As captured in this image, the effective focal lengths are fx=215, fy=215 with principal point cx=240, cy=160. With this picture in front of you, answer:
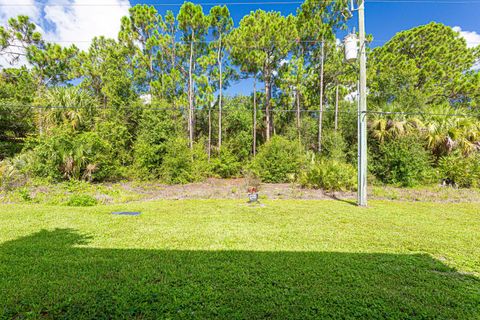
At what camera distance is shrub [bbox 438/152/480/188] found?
8.54 m

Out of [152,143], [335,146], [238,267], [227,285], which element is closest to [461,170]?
[335,146]

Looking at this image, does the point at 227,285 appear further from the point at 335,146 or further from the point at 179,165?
the point at 335,146

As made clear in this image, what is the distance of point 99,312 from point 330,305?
2.01 m

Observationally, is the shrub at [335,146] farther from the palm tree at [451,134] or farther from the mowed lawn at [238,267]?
the mowed lawn at [238,267]

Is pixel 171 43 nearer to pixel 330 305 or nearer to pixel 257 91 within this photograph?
pixel 257 91

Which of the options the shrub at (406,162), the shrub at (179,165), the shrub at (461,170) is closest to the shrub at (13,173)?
the shrub at (179,165)

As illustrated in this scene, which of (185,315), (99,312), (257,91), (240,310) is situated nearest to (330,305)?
(240,310)

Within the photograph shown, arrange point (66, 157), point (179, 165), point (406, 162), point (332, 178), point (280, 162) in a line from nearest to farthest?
1. point (332, 178)
2. point (66, 157)
3. point (406, 162)
4. point (179, 165)
5. point (280, 162)

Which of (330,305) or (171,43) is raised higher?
(171,43)

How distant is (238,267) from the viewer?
8.46 feet

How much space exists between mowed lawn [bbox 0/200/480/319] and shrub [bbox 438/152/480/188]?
5552 mm

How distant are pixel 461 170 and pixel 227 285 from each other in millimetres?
11152

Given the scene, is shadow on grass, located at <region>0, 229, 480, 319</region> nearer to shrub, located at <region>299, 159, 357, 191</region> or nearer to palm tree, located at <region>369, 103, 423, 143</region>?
shrub, located at <region>299, 159, 357, 191</region>

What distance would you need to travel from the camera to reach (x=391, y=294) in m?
2.07
